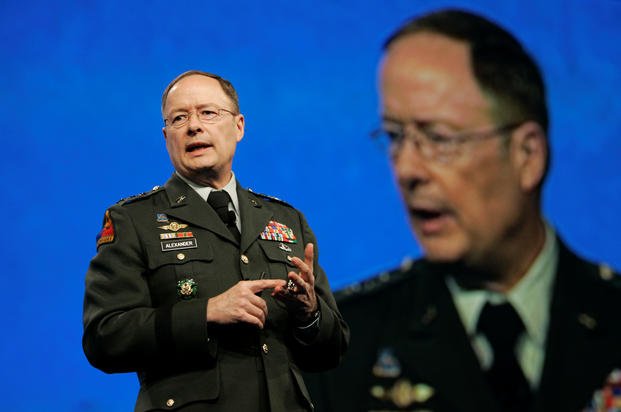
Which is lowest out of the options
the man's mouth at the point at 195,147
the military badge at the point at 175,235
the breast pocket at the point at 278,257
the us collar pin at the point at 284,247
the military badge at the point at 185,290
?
the military badge at the point at 185,290

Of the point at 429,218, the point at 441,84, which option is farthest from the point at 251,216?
the point at 441,84

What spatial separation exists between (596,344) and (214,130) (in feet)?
3.41

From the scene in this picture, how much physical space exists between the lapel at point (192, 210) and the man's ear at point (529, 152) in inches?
28.3

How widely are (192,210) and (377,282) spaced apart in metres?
0.48

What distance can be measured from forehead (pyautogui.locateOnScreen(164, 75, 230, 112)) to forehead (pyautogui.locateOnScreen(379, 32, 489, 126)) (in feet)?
1.99

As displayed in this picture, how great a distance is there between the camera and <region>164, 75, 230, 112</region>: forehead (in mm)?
2787

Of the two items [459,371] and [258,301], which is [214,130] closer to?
[258,301]

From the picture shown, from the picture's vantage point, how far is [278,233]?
112 inches

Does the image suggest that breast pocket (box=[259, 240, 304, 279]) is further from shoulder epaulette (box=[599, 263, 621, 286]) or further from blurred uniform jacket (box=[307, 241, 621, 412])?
shoulder epaulette (box=[599, 263, 621, 286])

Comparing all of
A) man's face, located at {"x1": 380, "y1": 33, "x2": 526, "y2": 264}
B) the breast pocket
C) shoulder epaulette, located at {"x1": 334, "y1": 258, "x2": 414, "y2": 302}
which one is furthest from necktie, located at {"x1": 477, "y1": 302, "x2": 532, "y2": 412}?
the breast pocket

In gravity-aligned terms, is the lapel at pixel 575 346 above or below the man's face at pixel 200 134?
below

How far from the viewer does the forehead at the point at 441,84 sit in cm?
237

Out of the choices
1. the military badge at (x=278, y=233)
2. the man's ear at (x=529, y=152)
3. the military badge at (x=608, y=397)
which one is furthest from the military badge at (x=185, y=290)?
the military badge at (x=608, y=397)

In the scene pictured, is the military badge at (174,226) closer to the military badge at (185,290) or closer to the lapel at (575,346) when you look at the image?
the military badge at (185,290)
